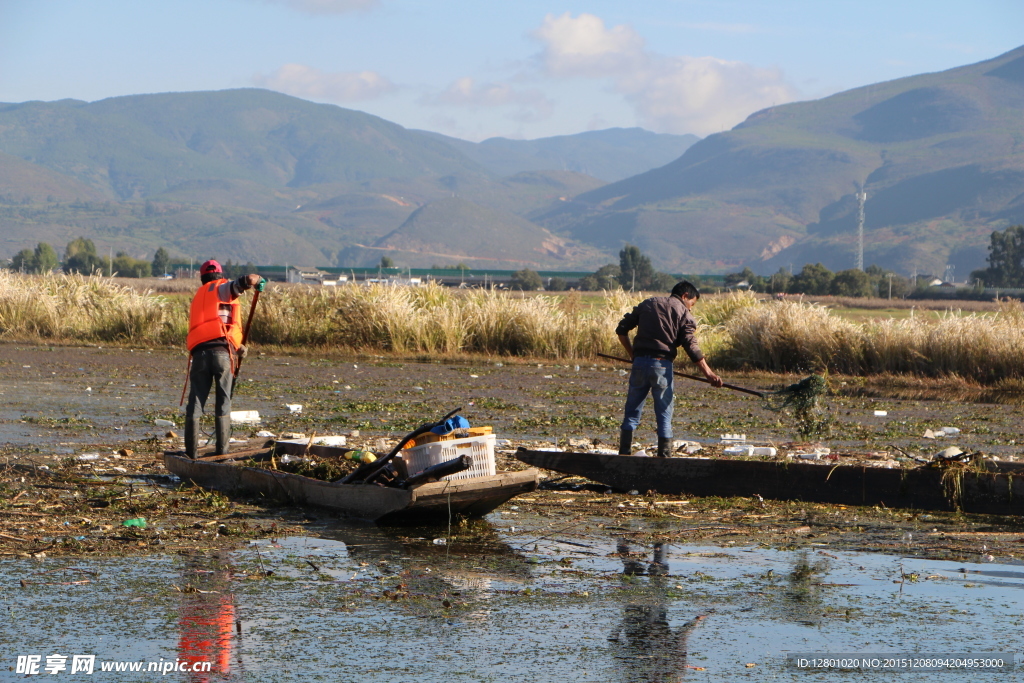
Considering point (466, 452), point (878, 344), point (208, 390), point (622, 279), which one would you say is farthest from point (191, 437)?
point (622, 279)

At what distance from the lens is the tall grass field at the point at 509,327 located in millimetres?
24344

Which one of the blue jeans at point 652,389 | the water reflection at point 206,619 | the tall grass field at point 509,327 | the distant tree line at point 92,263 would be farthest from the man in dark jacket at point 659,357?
the distant tree line at point 92,263

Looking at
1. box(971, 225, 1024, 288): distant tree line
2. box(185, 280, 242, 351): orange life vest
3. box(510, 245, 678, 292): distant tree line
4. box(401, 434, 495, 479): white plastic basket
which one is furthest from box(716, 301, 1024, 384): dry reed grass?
box(971, 225, 1024, 288): distant tree line

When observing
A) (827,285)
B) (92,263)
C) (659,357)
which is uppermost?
(92,263)

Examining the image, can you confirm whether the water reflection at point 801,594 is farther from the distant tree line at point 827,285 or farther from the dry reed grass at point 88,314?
the distant tree line at point 827,285

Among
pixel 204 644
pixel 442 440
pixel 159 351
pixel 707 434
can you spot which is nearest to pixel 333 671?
pixel 204 644

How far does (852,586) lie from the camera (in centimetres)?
773

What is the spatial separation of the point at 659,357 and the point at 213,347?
4318mm

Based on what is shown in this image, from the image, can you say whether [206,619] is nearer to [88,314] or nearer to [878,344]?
[878,344]

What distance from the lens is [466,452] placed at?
9.20 metres

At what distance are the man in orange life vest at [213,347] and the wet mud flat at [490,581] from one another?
2.64ft

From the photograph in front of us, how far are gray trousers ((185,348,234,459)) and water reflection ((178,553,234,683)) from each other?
Result: 3202 mm

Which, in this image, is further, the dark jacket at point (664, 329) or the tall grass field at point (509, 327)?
the tall grass field at point (509, 327)

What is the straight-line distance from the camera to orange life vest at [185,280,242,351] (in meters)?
11.0
